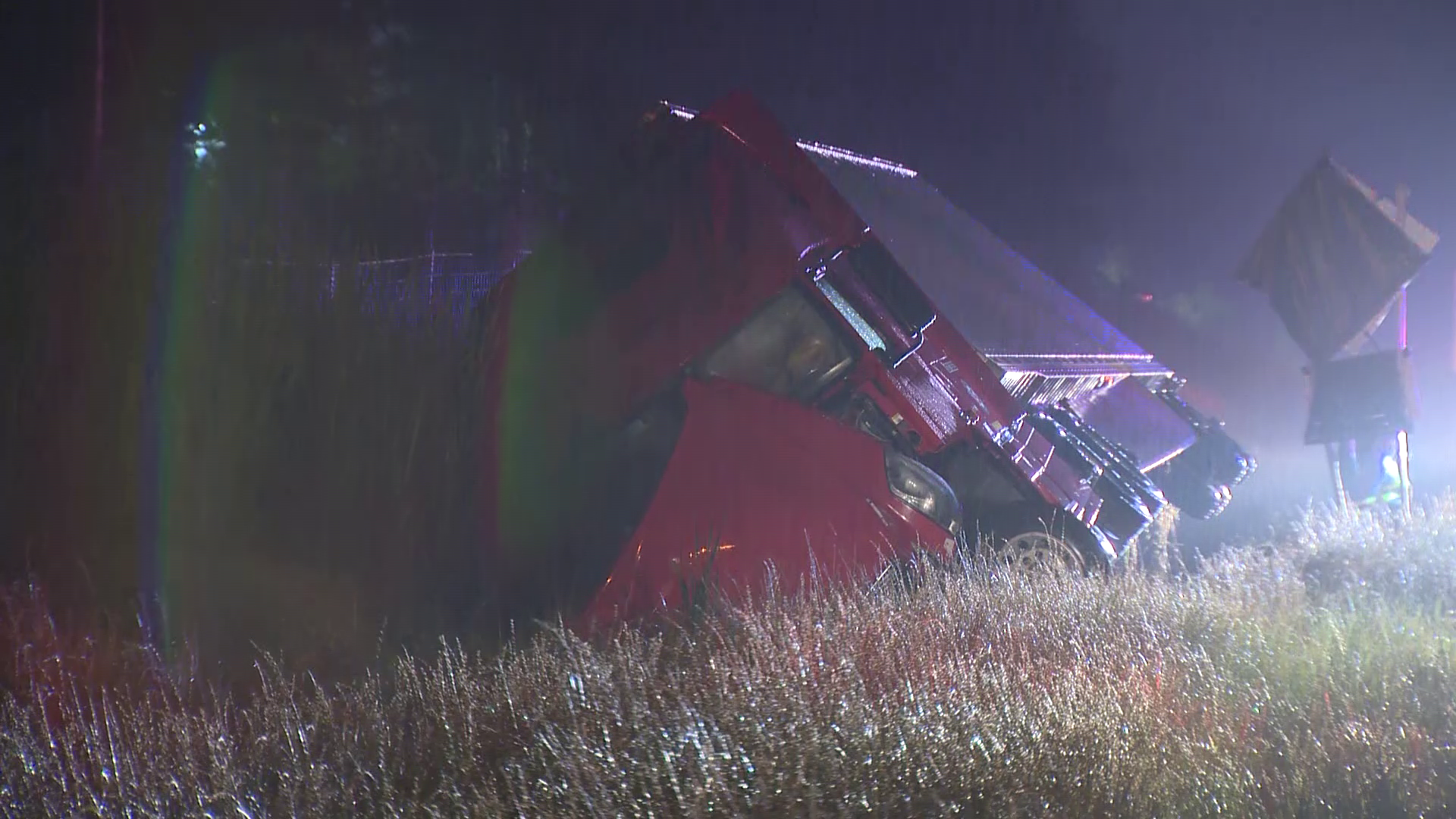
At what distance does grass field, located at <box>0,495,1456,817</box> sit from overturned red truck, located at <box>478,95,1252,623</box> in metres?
0.46

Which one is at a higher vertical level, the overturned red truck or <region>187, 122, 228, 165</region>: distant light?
<region>187, 122, 228, 165</region>: distant light

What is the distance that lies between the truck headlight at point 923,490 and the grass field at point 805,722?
1.91 ft

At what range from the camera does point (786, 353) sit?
5.25m

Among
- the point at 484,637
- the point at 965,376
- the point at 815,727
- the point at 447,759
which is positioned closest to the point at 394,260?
the point at 484,637

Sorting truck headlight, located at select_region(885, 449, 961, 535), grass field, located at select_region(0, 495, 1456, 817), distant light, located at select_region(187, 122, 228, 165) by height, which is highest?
distant light, located at select_region(187, 122, 228, 165)

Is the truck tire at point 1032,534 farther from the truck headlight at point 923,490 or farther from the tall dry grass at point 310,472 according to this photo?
the tall dry grass at point 310,472

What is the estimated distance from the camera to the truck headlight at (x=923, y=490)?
5.16 meters

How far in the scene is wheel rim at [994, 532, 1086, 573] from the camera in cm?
573

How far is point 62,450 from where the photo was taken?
5.02 metres

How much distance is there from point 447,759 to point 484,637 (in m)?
1.86

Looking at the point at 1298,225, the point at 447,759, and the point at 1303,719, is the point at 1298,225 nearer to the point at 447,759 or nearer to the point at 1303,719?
the point at 1303,719

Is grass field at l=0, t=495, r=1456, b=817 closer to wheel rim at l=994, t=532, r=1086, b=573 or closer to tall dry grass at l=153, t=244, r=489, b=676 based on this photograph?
tall dry grass at l=153, t=244, r=489, b=676

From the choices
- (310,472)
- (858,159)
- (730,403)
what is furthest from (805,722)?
(858,159)

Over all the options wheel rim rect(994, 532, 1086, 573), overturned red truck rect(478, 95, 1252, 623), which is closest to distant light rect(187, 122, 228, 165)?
overturned red truck rect(478, 95, 1252, 623)
